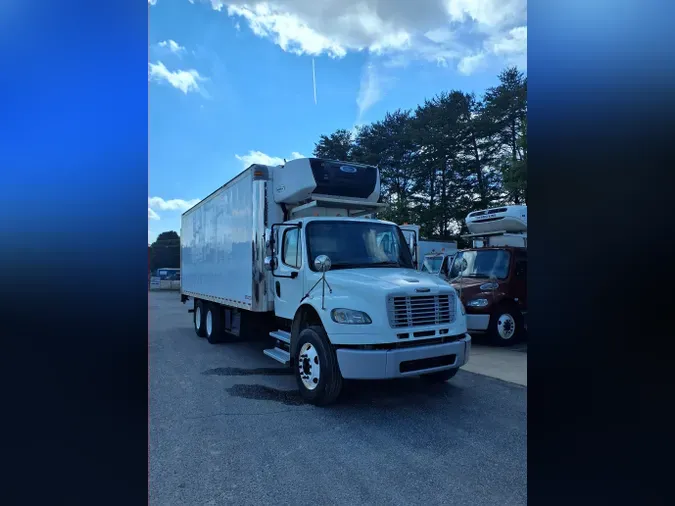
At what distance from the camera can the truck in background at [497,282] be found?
31.7 ft

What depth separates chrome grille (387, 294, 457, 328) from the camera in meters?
5.08

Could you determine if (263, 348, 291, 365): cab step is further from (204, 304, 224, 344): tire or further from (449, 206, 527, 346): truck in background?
(449, 206, 527, 346): truck in background

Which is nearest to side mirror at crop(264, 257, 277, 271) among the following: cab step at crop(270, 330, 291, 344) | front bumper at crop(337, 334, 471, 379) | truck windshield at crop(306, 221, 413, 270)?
truck windshield at crop(306, 221, 413, 270)

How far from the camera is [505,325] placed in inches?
385

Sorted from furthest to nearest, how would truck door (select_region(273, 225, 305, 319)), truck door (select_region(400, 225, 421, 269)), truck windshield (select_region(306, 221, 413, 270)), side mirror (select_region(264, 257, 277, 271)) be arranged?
truck door (select_region(400, 225, 421, 269)) → side mirror (select_region(264, 257, 277, 271)) → truck door (select_region(273, 225, 305, 319)) → truck windshield (select_region(306, 221, 413, 270))

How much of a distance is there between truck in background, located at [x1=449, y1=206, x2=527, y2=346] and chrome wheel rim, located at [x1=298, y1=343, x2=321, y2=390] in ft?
16.8

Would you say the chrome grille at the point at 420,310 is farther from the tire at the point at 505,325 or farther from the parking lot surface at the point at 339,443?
the tire at the point at 505,325

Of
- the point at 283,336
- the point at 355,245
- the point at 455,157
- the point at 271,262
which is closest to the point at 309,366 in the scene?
the point at 283,336

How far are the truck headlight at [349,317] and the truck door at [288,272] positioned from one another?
51.1 inches

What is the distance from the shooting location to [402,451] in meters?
4.12

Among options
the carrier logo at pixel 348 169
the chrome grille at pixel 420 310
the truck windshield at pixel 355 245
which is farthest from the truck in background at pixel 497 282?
the chrome grille at pixel 420 310

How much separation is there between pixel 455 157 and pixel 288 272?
27817 mm
